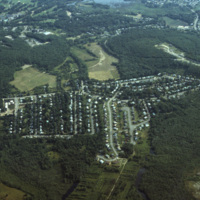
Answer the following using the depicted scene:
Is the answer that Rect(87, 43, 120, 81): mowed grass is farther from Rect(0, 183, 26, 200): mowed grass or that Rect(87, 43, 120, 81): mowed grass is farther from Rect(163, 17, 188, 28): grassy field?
Rect(0, 183, 26, 200): mowed grass

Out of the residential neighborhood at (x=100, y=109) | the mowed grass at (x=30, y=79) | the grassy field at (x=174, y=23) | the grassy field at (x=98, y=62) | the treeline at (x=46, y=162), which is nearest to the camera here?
the treeline at (x=46, y=162)

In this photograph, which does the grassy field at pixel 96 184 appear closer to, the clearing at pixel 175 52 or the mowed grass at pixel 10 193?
the mowed grass at pixel 10 193

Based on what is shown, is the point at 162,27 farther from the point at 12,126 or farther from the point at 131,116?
the point at 12,126

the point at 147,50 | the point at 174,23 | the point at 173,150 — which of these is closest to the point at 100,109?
the point at 173,150

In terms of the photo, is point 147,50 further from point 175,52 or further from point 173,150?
point 173,150

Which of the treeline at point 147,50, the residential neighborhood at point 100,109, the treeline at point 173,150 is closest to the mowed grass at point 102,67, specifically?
the treeline at point 147,50
